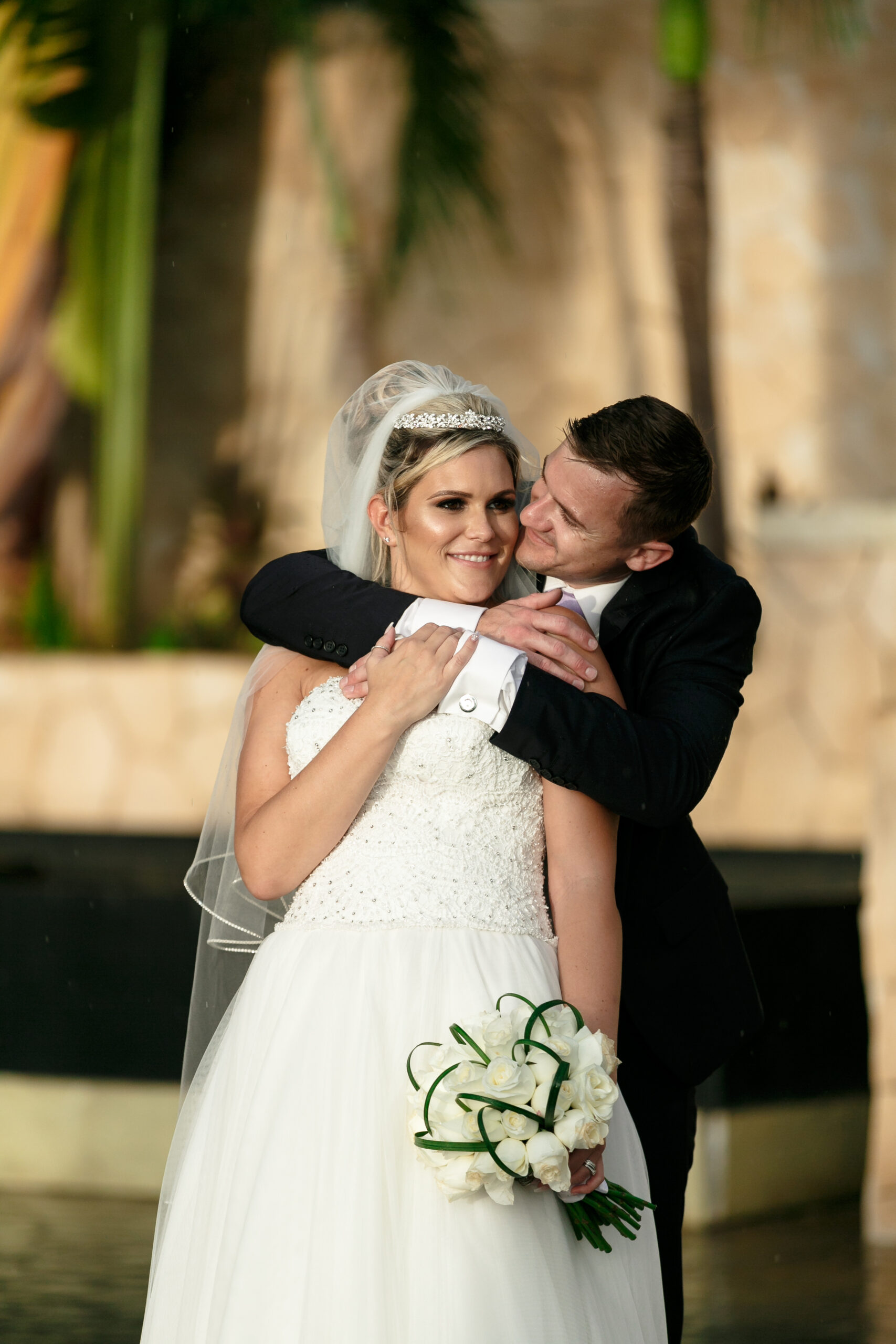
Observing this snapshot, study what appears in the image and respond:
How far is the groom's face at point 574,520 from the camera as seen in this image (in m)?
2.16

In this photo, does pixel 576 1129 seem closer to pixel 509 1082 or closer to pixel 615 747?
pixel 509 1082

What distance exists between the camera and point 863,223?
30.9ft

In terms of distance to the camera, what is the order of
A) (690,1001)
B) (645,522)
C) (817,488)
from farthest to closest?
(817,488) < (690,1001) < (645,522)

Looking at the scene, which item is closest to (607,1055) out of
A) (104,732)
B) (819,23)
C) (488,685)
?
(488,685)

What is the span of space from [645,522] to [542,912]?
1.96 ft

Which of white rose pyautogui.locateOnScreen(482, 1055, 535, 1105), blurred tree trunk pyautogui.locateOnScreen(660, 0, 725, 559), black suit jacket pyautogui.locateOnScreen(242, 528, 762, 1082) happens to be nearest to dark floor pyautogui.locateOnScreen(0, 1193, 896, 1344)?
black suit jacket pyautogui.locateOnScreen(242, 528, 762, 1082)

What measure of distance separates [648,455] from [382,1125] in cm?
101

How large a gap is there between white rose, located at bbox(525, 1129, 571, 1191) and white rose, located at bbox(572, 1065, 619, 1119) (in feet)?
0.18

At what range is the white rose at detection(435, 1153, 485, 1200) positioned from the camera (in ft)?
5.74

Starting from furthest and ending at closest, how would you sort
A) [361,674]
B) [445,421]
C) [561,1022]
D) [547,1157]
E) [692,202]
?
[692,202], [445,421], [361,674], [561,1022], [547,1157]

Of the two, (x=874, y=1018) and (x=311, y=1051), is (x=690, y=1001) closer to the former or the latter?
(x=311, y=1051)

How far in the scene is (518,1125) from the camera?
1722 millimetres

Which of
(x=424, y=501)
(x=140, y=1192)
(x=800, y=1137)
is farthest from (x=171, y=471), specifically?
(x=424, y=501)

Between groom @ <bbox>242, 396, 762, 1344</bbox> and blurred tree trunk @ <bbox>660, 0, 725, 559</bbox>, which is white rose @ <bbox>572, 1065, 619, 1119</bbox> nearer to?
groom @ <bbox>242, 396, 762, 1344</bbox>
